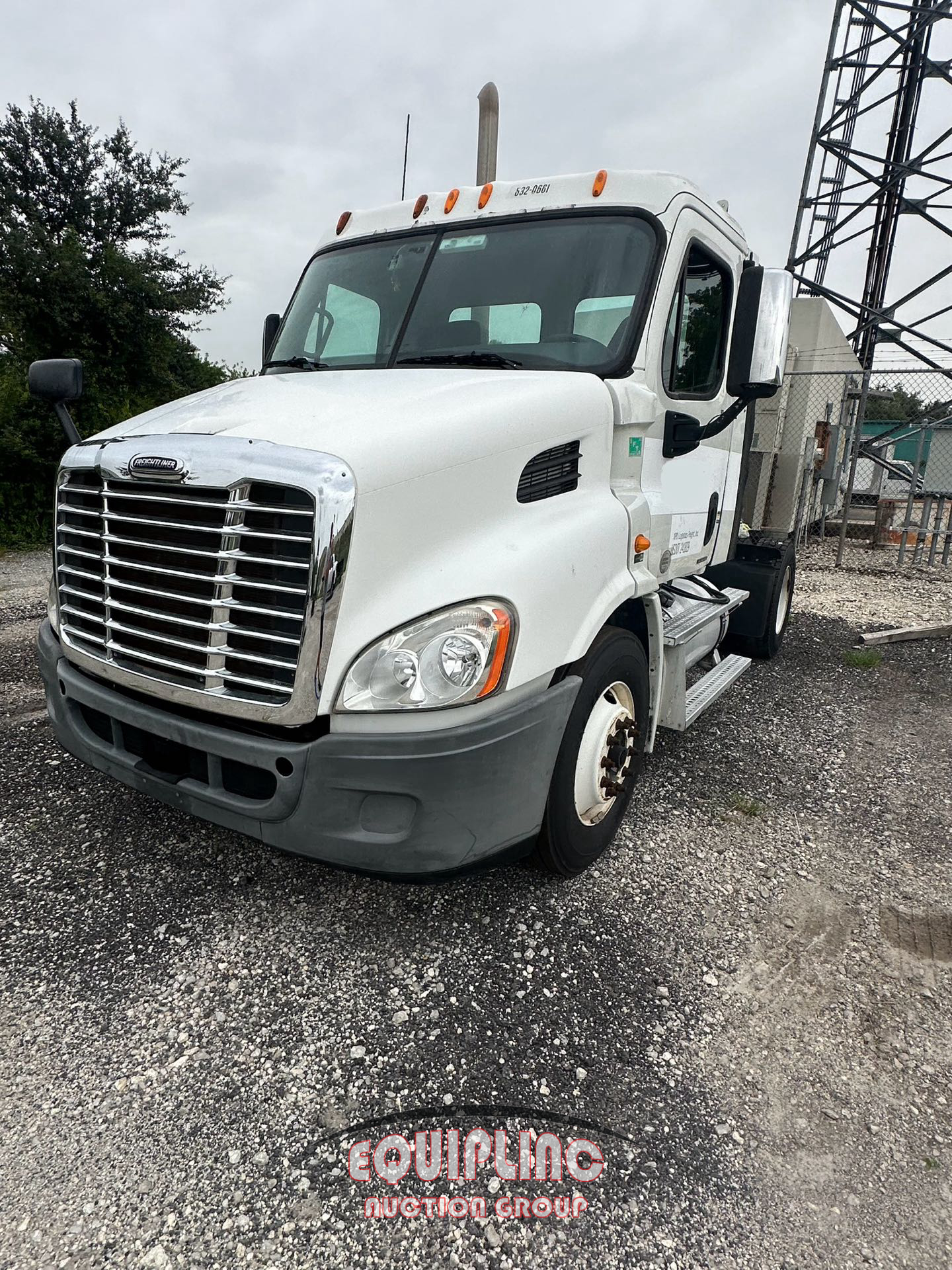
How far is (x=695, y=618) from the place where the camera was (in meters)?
4.60

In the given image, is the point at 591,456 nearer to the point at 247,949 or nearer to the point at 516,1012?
the point at 516,1012

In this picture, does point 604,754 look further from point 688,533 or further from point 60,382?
point 60,382

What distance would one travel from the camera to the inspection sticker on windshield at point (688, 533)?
12.8ft

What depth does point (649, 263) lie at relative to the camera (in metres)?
3.36

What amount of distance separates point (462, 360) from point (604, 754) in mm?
1738

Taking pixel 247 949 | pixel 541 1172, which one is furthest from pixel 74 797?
pixel 541 1172

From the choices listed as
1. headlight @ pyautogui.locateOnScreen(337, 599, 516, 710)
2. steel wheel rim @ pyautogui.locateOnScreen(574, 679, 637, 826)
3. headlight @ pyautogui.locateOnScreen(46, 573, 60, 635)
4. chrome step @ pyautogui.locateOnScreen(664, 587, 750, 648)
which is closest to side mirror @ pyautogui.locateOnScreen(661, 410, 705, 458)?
chrome step @ pyautogui.locateOnScreen(664, 587, 750, 648)

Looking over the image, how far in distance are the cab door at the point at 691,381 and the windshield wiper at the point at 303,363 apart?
1542 millimetres

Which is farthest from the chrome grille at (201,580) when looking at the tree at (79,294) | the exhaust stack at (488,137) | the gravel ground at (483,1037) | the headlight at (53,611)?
the tree at (79,294)

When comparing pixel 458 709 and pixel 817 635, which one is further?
pixel 817 635

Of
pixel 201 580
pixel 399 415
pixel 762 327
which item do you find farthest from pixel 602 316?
pixel 201 580

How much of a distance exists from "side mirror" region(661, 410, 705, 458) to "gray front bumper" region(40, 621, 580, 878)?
1457mm

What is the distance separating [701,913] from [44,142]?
2075 cm

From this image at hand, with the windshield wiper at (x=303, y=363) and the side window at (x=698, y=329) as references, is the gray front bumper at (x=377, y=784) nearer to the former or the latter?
the side window at (x=698, y=329)
